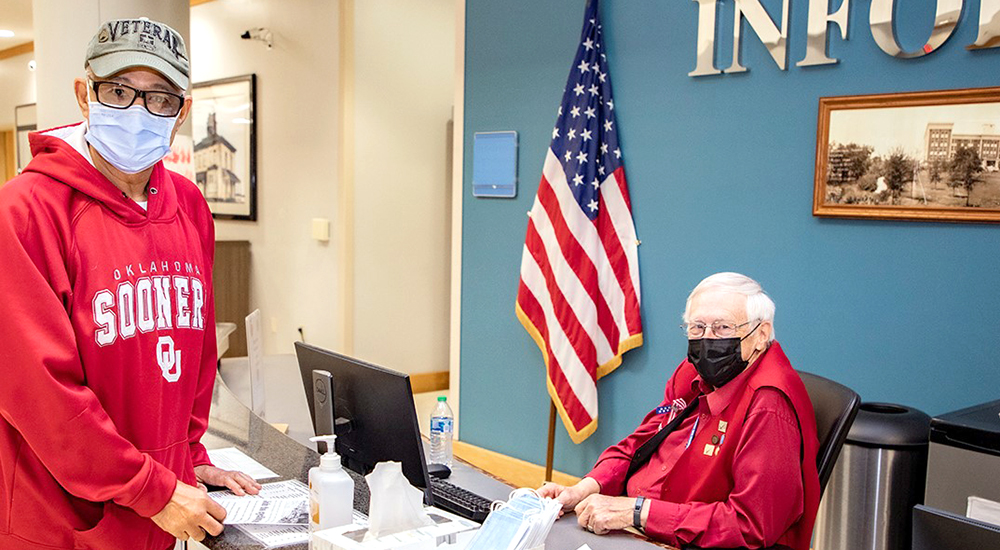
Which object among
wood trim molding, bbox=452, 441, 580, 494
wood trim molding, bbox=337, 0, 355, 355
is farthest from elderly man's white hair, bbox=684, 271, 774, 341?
wood trim molding, bbox=337, 0, 355, 355

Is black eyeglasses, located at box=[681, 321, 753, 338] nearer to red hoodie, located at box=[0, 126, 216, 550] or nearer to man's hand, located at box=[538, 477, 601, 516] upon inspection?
man's hand, located at box=[538, 477, 601, 516]

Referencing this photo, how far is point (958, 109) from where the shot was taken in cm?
→ 287

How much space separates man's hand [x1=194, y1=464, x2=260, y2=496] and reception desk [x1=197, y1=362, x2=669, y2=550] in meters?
0.11

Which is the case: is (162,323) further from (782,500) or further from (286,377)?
(286,377)

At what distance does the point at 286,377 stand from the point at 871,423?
223 cm

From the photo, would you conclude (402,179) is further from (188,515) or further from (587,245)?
(188,515)

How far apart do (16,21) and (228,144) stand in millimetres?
3187

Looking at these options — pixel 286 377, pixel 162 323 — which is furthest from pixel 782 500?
pixel 286 377

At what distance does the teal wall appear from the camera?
9.63 ft

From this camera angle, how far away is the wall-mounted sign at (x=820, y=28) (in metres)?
2.79

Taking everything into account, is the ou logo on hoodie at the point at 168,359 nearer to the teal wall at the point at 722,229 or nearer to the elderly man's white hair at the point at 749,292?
the elderly man's white hair at the point at 749,292

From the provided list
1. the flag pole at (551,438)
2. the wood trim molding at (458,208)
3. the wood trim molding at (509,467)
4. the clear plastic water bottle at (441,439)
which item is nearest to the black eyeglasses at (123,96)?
the clear plastic water bottle at (441,439)

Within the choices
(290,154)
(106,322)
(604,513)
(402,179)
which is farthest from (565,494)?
(290,154)

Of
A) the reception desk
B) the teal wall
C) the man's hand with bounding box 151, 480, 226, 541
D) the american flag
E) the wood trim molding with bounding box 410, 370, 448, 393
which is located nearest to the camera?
the man's hand with bounding box 151, 480, 226, 541
